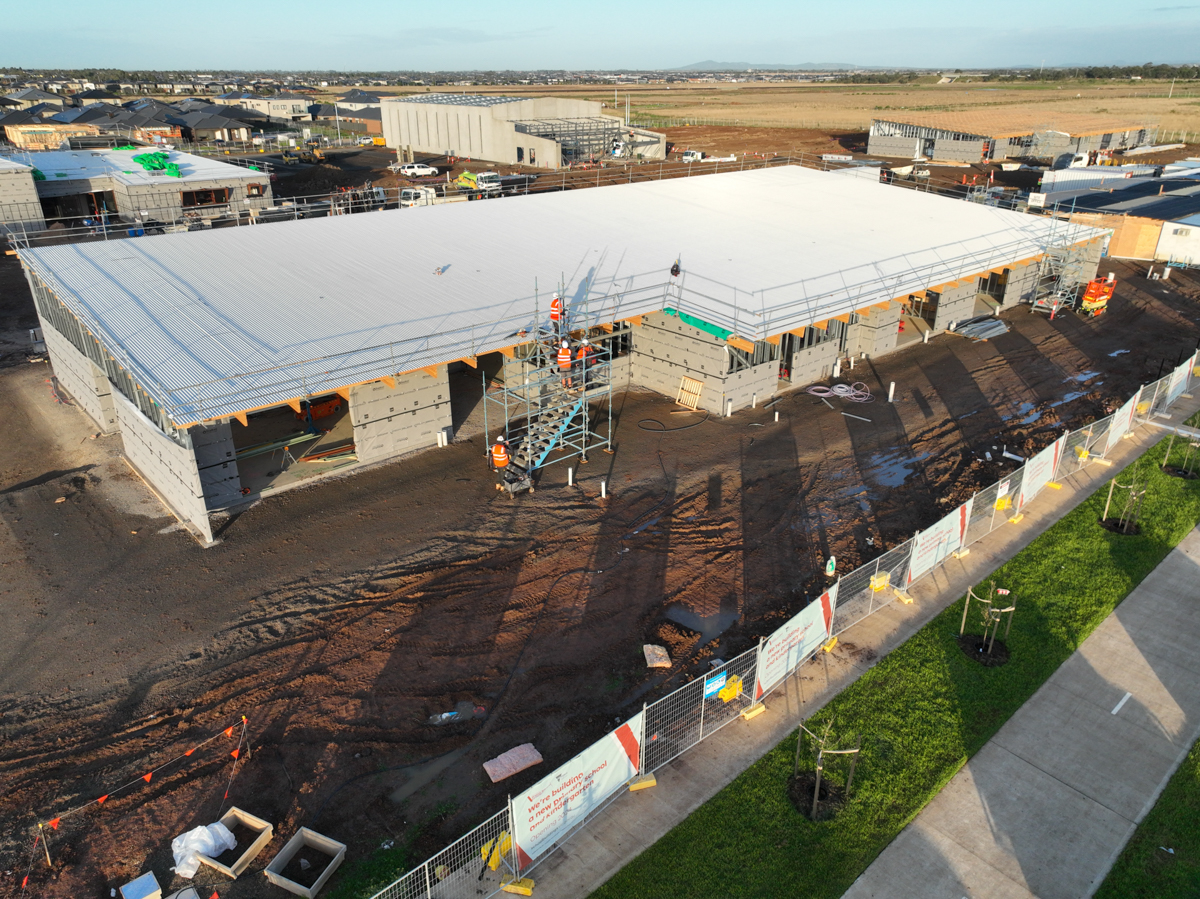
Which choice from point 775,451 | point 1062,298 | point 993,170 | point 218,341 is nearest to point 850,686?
point 775,451

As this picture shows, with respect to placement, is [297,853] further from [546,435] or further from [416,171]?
[416,171]

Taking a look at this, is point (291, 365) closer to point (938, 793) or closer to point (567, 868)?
point (567, 868)

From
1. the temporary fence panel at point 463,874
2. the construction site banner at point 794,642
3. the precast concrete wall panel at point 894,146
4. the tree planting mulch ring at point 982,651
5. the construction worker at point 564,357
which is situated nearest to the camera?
the temporary fence panel at point 463,874

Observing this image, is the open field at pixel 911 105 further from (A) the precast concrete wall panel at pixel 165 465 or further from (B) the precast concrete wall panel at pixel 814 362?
(A) the precast concrete wall panel at pixel 165 465

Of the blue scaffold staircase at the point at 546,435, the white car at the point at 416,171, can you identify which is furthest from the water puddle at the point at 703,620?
the white car at the point at 416,171

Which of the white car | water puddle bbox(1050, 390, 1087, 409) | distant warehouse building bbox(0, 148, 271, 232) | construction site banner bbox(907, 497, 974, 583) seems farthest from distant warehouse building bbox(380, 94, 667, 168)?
construction site banner bbox(907, 497, 974, 583)
